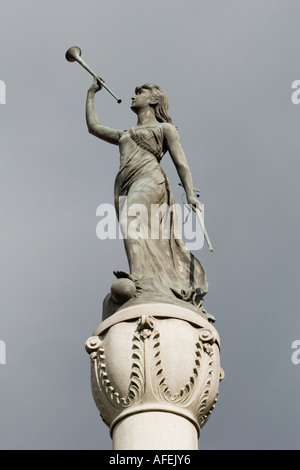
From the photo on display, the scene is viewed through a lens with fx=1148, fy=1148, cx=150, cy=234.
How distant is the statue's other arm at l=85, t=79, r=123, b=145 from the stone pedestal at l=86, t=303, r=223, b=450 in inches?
164

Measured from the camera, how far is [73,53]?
20.2 m

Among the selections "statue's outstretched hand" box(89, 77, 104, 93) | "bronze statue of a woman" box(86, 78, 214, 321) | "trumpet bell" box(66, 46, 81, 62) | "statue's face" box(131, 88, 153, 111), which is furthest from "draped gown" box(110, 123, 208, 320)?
"trumpet bell" box(66, 46, 81, 62)

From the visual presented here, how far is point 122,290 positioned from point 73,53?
5.56 meters

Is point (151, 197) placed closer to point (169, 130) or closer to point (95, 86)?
point (169, 130)

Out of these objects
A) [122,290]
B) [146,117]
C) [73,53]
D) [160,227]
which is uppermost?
[73,53]

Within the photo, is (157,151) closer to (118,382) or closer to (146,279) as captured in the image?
(146,279)

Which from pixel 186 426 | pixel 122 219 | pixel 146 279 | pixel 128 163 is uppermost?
pixel 128 163

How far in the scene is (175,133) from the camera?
18953 millimetres

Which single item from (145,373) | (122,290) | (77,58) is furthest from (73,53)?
(145,373)

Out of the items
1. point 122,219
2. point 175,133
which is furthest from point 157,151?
point 122,219

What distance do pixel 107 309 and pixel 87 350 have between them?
3.13 feet

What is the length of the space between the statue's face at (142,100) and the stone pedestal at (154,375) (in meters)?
4.60

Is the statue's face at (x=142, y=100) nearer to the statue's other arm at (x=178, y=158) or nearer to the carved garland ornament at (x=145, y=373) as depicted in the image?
the statue's other arm at (x=178, y=158)

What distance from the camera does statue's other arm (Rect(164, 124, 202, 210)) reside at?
18312mm
